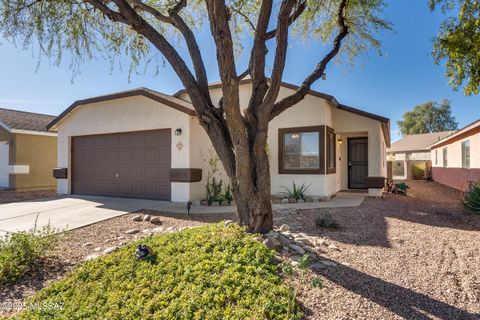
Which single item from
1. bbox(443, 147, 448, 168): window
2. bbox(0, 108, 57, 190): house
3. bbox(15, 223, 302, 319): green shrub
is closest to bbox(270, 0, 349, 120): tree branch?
bbox(15, 223, 302, 319): green shrub

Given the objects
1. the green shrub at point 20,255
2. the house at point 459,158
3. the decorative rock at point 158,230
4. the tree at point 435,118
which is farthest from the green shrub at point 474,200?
the tree at point 435,118

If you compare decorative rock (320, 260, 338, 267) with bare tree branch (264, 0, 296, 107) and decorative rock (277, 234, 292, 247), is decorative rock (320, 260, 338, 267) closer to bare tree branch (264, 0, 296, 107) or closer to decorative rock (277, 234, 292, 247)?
decorative rock (277, 234, 292, 247)

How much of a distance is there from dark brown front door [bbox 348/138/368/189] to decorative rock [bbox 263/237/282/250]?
925 cm

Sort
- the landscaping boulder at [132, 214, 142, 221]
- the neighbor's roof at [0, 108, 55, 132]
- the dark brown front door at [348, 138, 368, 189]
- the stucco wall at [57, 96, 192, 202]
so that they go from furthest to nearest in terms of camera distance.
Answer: the neighbor's roof at [0, 108, 55, 132] < the dark brown front door at [348, 138, 368, 189] < the stucco wall at [57, 96, 192, 202] < the landscaping boulder at [132, 214, 142, 221]

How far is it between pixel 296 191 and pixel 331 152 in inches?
87.8

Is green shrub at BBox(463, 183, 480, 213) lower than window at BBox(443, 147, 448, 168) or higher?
lower

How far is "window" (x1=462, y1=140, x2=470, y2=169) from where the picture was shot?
501 inches

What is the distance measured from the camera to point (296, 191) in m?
9.51

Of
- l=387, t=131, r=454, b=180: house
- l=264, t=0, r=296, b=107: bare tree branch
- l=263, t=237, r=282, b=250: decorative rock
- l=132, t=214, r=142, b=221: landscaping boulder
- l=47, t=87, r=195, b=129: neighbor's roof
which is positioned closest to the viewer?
l=263, t=237, r=282, b=250: decorative rock

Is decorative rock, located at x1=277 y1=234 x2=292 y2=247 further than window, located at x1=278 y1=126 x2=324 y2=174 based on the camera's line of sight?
No

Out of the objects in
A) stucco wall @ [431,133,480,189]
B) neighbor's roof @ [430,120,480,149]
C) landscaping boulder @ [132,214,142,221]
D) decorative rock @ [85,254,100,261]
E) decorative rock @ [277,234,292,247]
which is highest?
neighbor's roof @ [430,120,480,149]

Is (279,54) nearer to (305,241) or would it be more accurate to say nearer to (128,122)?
(305,241)

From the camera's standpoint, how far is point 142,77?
6.87 metres

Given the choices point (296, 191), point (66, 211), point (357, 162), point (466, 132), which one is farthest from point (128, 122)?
point (466, 132)
